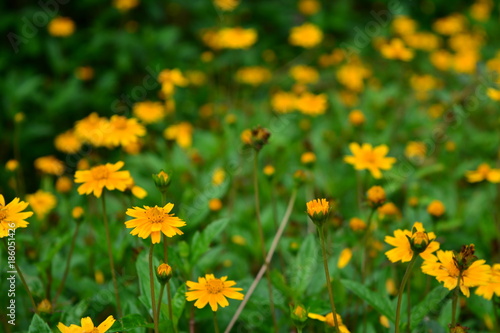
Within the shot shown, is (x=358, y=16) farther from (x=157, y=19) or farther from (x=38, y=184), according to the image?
(x=38, y=184)

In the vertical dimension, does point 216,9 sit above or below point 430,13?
above

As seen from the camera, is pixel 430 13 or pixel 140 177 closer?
pixel 140 177

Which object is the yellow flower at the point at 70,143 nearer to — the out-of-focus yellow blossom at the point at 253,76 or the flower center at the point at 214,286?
the out-of-focus yellow blossom at the point at 253,76

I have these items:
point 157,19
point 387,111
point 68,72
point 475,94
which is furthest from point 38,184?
point 475,94

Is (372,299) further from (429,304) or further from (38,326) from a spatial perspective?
(38,326)

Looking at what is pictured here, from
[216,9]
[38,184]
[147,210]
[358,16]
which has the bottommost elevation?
[38,184]

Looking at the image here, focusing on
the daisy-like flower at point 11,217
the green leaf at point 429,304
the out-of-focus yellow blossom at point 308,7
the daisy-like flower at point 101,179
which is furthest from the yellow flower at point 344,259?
the out-of-focus yellow blossom at point 308,7
